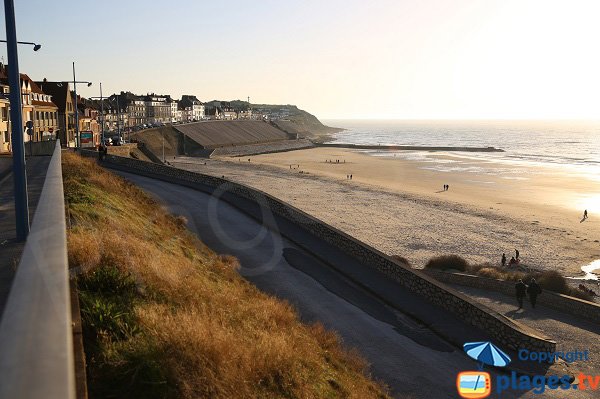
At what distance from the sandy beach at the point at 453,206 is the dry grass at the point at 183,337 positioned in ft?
65.0

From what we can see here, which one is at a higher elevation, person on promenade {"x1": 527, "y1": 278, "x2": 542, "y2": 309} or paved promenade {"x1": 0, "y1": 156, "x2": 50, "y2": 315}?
paved promenade {"x1": 0, "y1": 156, "x2": 50, "y2": 315}

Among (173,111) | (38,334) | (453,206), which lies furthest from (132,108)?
(38,334)

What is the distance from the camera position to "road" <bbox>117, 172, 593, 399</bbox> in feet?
40.7

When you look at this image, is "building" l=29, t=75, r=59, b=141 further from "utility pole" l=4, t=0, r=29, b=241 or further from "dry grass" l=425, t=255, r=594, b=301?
"utility pole" l=4, t=0, r=29, b=241

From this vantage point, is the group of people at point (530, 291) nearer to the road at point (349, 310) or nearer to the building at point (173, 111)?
the road at point (349, 310)

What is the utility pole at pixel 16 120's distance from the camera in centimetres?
912

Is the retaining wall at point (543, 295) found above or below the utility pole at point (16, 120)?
below

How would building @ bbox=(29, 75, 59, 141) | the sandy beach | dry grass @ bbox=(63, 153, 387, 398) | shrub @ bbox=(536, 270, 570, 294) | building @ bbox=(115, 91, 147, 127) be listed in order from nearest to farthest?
dry grass @ bbox=(63, 153, 387, 398), shrub @ bbox=(536, 270, 570, 294), the sandy beach, building @ bbox=(29, 75, 59, 141), building @ bbox=(115, 91, 147, 127)

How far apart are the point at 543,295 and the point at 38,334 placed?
22.8 metres

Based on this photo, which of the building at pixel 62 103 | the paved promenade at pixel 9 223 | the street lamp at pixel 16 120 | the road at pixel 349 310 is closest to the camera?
the paved promenade at pixel 9 223

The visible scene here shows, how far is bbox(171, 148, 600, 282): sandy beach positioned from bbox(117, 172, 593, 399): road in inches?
460

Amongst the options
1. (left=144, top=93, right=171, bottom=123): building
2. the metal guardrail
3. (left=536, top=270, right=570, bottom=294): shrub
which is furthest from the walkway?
(left=144, top=93, right=171, bottom=123): building

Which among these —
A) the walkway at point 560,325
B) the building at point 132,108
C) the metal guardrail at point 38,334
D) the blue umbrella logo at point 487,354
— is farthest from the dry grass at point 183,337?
the building at point 132,108

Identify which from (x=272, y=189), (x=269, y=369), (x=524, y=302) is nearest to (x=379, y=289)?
(x=524, y=302)
